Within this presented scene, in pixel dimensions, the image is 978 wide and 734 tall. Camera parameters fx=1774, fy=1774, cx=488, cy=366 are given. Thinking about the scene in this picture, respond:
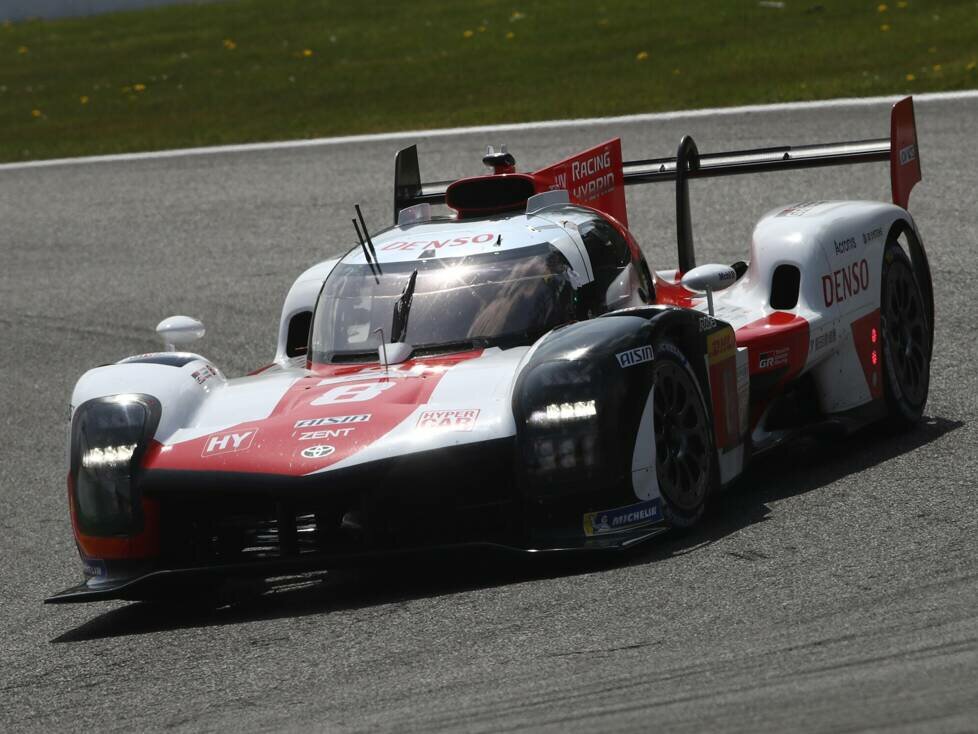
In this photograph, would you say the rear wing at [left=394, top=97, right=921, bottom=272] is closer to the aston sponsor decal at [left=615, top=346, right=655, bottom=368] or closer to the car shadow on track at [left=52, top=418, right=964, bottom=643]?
the car shadow on track at [left=52, top=418, right=964, bottom=643]

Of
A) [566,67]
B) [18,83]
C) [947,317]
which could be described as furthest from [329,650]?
[18,83]

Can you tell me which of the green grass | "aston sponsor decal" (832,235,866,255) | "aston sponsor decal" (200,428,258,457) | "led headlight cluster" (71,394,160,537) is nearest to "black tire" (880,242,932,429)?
"aston sponsor decal" (832,235,866,255)

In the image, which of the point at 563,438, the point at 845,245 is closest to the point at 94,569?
the point at 563,438

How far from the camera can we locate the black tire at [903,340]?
8.19 metres

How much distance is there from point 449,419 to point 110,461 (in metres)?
1.25

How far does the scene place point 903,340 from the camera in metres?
8.58

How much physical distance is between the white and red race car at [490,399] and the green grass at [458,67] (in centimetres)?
839

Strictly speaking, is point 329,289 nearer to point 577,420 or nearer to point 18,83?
point 577,420

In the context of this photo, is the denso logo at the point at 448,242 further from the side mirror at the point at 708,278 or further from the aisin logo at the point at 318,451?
the aisin logo at the point at 318,451

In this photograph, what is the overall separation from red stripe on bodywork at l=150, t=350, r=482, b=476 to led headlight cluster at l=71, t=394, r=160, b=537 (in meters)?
0.11

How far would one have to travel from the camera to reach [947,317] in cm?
1053

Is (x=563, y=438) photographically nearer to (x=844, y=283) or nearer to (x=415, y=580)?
(x=415, y=580)

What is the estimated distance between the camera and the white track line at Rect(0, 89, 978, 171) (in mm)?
15633

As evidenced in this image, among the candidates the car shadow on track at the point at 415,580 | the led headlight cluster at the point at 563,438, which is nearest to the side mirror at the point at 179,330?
the car shadow on track at the point at 415,580
